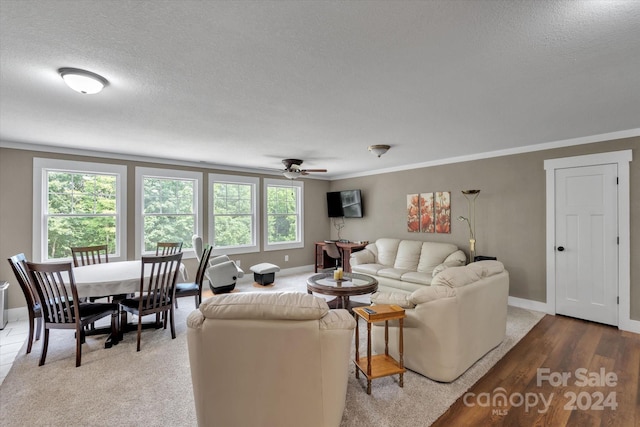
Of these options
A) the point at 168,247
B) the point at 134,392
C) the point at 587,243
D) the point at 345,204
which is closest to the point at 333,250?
the point at 345,204

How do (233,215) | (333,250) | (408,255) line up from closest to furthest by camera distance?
1. (408,255)
2. (233,215)
3. (333,250)

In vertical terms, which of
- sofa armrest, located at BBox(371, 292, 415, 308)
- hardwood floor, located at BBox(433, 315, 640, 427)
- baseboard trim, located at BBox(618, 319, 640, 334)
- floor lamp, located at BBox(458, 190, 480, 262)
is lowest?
hardwood floor, located at BBox(433, 315, 640, 427)

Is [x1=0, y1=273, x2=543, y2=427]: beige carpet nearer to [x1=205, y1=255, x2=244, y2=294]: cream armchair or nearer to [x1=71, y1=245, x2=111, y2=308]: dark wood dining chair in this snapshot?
[x1=71, y1=245, x2=111, y2=308]: dark wood dining chair

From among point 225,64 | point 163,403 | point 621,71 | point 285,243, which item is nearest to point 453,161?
point 621,71

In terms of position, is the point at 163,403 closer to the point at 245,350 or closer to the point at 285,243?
the point at 245,350

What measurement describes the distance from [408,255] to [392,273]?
0.70 meters

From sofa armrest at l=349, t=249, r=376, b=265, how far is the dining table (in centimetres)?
310

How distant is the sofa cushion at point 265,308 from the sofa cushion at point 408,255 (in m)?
3.92

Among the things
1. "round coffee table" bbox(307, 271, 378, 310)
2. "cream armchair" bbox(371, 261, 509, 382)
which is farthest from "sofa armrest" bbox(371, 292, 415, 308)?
"round coffee table" bbox(307, 271, 378, 310)

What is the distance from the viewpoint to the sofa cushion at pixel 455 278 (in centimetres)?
238

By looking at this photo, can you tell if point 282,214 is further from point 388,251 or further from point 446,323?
point 446,323

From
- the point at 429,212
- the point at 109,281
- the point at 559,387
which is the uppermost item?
the point at 429,212

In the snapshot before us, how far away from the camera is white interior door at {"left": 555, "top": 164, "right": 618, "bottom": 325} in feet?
11.7

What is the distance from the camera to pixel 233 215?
19.6 ft
